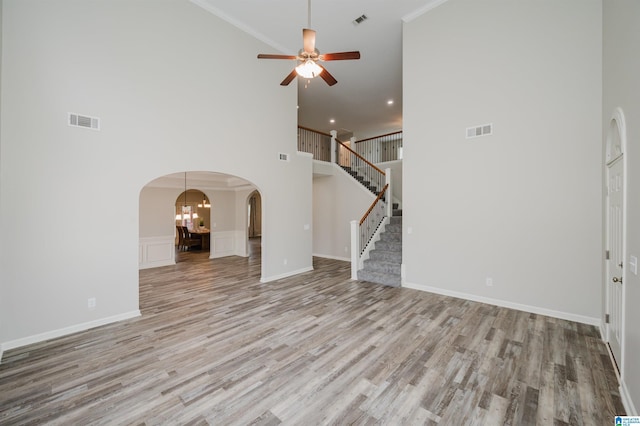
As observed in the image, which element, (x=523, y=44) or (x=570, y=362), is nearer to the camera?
(x=570, y=362)

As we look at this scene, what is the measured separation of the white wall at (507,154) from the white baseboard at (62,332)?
5.17m

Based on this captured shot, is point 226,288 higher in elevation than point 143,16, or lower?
lower

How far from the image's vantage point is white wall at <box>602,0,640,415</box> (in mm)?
2096

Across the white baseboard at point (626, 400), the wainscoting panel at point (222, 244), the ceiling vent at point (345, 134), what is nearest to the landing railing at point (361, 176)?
the ceiling vent at point (345, 134)

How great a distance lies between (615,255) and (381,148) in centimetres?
825

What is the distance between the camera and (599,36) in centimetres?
372

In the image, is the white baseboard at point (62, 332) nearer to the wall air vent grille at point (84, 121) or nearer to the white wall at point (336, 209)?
the wall air vent grille at point (84, 121)

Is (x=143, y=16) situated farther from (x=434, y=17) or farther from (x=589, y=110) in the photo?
(x=589, y=110)

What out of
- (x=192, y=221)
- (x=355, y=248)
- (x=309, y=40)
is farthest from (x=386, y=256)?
(x=192, y=221)

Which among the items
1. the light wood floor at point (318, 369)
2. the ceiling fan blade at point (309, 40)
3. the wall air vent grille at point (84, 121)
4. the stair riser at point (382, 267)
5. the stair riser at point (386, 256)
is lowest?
the light wood floor at point (318, 369)

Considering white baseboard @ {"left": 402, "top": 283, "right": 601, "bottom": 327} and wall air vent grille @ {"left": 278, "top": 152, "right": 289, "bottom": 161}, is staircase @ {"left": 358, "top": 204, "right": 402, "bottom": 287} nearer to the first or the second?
white baseboard @ {"left": 402, "top": 283, "right": 601, "bottom": 327}

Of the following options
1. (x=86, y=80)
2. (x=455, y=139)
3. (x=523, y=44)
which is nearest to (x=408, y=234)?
(x=455, y=139)

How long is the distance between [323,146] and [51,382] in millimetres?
8954

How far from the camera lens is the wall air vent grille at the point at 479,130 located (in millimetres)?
4555
